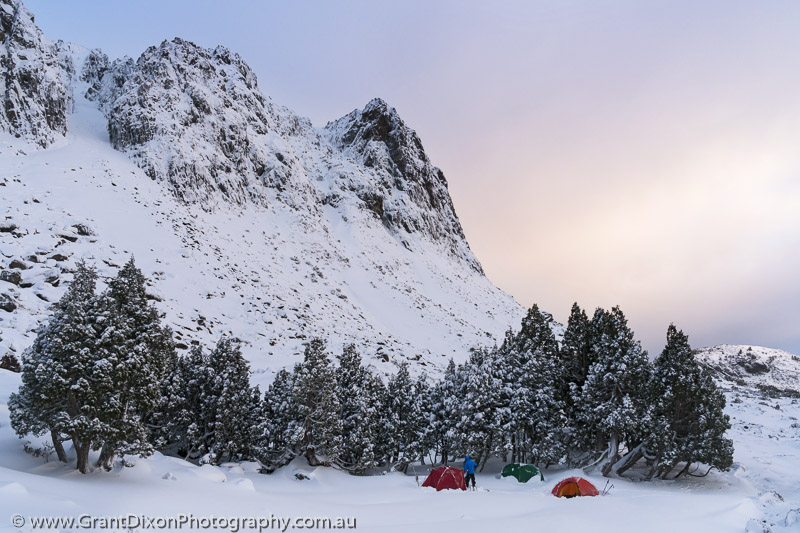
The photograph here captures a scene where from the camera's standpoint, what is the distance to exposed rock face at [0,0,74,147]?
50.8 metres

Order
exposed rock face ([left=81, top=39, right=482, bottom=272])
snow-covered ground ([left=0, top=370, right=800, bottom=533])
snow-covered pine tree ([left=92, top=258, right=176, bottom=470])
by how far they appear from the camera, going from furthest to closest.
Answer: exposed rock face ([left=81, top=39, right=482, bottom=272]) < snow-covered pine tree ([left=92, top=258, right=176, bottom=470]) < snow-covered ground ([left=0, top=370, right=800, bottom=533])

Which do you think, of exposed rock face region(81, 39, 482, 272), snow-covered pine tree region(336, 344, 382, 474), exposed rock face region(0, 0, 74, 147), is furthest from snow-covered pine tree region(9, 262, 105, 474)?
exposed rock face region(0, 0, 74, 147)

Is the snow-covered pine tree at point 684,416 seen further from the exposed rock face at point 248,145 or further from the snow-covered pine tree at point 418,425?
the exposed rock face at point 248,145

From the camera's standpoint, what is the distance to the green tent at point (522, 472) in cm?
2694

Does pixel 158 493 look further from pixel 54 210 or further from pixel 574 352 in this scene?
pixel 54 210

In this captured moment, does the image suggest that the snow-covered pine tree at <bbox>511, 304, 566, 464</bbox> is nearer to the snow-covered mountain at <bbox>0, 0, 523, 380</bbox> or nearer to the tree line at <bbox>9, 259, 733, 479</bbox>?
the tree line at <bbox>9, 259, 733, 479</bbox>

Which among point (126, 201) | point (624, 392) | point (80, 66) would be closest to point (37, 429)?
point (624, 392)

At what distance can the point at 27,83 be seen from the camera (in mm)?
53500

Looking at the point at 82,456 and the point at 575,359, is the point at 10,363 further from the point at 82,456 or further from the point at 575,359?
the point at 575,359

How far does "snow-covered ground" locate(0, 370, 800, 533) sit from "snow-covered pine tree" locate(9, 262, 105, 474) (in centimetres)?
146

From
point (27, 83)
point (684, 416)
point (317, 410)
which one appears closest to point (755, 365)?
point (684, 416)

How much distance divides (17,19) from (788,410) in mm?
108378

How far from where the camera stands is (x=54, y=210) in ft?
138

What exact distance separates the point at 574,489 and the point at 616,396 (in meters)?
9.39
